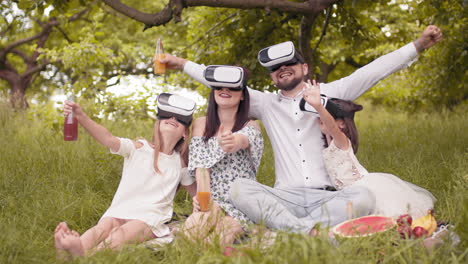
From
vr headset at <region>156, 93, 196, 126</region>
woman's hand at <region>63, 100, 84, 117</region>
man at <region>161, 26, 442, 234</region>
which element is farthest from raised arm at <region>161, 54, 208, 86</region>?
woman's hand at <region>63, 100, 84, 117</region>

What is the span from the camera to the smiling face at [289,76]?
381cm

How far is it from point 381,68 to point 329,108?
0.56 metres

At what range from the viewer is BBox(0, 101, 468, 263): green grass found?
2.56 metres

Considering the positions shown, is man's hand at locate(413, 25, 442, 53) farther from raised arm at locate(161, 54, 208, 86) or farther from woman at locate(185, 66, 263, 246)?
raised arm at locate(161, 54, 208, 86)

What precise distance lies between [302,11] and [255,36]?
3.53 feet

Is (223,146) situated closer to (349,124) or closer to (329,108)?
(329,108)

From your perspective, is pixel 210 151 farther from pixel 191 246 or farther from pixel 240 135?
pixel 191 246

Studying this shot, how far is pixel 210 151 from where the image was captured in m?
3.63

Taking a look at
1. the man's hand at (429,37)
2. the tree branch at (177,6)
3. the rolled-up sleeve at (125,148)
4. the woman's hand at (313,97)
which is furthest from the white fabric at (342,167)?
the tree branch at (177,6)

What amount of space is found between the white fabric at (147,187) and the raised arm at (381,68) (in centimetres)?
128

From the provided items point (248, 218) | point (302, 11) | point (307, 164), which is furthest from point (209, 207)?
point (302, 11)

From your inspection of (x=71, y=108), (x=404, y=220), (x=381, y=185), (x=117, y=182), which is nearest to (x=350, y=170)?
(x=381, y=185)

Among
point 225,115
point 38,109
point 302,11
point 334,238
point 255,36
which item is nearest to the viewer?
point 334,238

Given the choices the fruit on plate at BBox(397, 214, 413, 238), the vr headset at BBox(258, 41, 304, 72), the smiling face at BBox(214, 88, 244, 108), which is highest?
the vr headset at BBox(258, 41, 304, 72)
